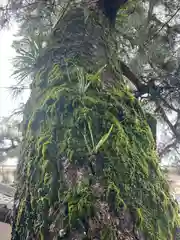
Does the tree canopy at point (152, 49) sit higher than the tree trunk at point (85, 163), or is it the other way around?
the tree canopy at point (152, 49)

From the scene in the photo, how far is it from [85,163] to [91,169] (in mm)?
19

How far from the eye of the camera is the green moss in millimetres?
534

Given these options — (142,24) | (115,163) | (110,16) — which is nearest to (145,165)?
(115,163)

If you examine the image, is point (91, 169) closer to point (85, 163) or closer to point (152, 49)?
point (85, 163)

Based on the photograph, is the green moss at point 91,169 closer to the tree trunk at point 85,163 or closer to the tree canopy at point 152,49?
the tree trunk at point 85,163

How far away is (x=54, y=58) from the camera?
2.77 feet

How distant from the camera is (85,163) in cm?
59

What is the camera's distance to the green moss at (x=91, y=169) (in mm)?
534

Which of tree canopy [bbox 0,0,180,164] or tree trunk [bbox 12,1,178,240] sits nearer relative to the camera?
tree trunk [bbox 12,1,178,240]

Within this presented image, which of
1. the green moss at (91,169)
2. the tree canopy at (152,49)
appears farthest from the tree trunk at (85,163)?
the tree canopy at (152,49)

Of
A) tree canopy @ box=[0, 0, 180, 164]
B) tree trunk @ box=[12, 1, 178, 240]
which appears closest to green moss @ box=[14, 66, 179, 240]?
tree trunk @ box=[12, 1, 178, 240]

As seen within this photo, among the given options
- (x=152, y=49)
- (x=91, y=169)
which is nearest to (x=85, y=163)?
(x=91, y=169)

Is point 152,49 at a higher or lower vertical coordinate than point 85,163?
higher

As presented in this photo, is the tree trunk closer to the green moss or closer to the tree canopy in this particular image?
the green moss
